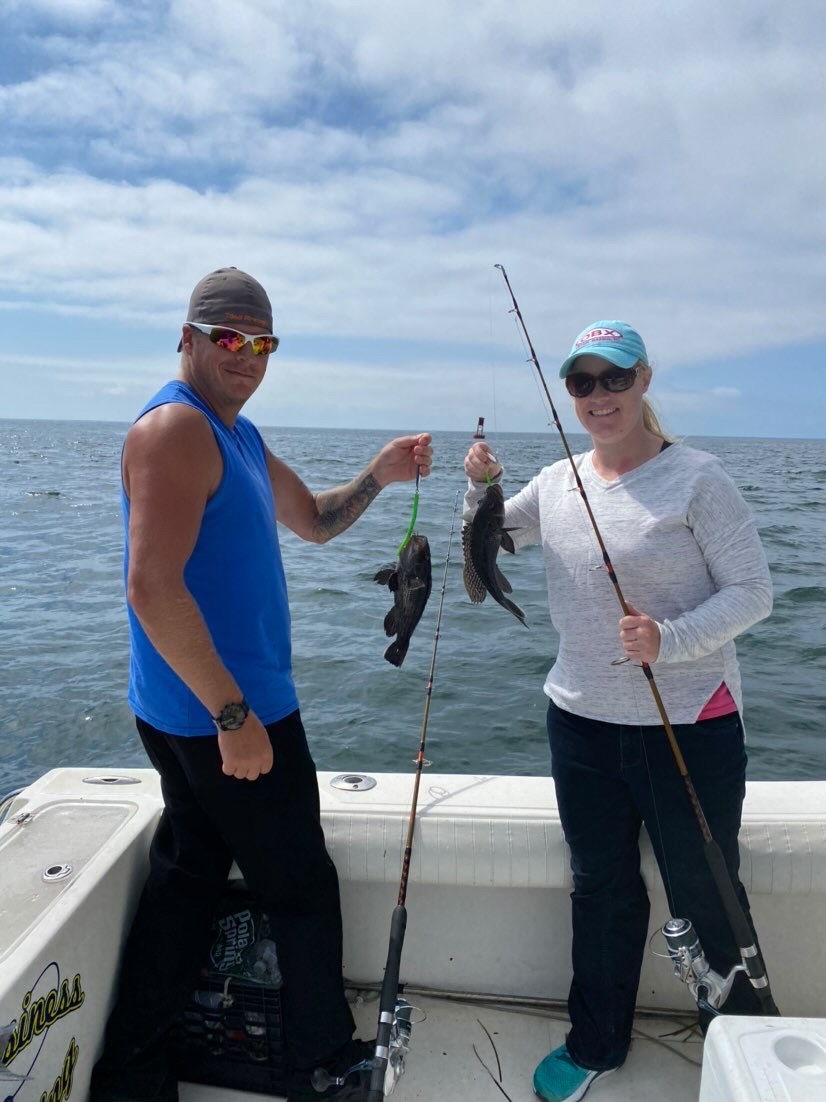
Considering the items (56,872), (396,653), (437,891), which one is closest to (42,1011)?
(56,872)

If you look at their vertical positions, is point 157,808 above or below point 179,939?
above

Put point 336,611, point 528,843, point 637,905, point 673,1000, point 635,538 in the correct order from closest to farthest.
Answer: point 635,538 < point 637,905 < point 528,843 < point 673,1000 < point 336,611

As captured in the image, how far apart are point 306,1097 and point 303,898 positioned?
0.66m

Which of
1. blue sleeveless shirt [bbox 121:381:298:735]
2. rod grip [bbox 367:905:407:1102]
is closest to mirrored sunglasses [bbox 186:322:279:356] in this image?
blue sleeveless shirt [bbox 121:381:298:735]

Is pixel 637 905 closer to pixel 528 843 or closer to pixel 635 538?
pixel 528 843

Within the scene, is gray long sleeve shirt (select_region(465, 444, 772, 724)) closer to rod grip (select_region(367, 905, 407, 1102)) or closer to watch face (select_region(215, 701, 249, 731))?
rod grip (select_region(367, 905, 407, 1102))

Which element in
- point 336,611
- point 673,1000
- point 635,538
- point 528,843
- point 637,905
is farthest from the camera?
point 336,611

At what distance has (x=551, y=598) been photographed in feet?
9.39

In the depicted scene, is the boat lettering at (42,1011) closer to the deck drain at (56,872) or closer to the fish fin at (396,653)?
the deck drain at (56,872)

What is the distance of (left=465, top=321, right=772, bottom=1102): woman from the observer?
252cm

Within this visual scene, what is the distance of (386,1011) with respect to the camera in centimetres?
242

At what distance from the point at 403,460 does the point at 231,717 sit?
1.48 m

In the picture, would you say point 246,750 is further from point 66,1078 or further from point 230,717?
point 66,1078

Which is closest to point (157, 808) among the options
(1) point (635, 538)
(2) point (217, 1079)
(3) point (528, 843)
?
(2) point (217, 1079)
